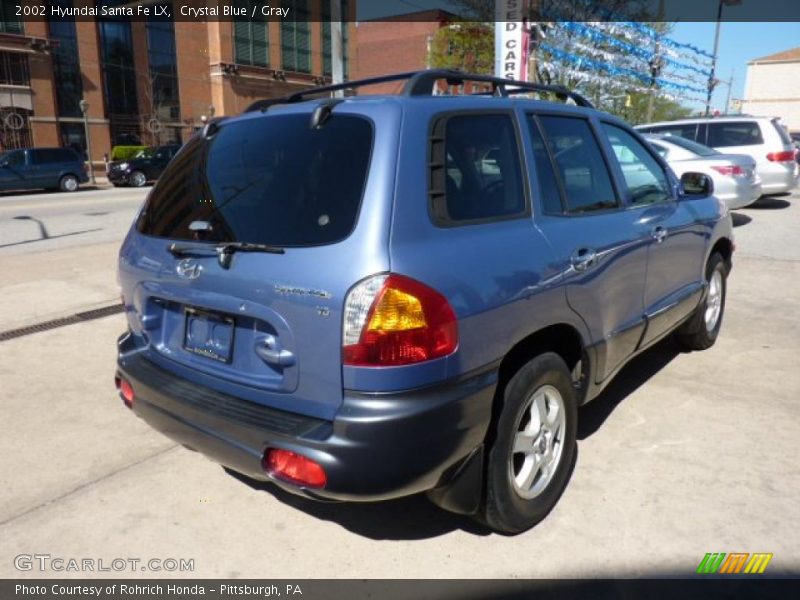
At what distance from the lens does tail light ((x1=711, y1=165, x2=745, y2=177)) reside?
10633 mm

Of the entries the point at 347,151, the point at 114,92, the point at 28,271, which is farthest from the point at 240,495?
the point at 114,92

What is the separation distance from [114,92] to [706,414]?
39.9m

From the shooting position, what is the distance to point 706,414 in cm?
398

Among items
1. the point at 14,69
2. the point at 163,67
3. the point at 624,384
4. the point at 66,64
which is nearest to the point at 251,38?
the point at 163,67

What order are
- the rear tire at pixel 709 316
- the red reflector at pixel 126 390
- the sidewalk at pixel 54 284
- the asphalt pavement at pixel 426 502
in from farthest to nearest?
the sidewalk at pixel 54 284 → the rear tire at pixel 709 316 → the red reflector at pixel 126 390 → the asphalt pavement at pixel 426 502

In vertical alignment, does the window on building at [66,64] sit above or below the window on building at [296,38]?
below

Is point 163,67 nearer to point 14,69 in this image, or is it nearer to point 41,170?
point 14,69

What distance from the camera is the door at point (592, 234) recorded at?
293cm

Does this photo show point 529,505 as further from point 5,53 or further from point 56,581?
point 5,53

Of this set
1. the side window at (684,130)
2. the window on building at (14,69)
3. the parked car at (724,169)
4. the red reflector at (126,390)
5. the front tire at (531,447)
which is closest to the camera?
the front tire at (531,447)

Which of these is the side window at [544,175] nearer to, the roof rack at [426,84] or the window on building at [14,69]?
the roof rack at [426,84]

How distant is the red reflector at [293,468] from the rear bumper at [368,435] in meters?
0.02

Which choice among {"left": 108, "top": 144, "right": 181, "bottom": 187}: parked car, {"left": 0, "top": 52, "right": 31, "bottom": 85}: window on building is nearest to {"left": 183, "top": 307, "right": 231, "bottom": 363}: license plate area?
{"left": 108, "top": 144, "right": 181, "bottom": 187}: parked car

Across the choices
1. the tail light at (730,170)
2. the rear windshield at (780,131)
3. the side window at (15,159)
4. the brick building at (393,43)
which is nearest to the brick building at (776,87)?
the brick building at (393,43)
